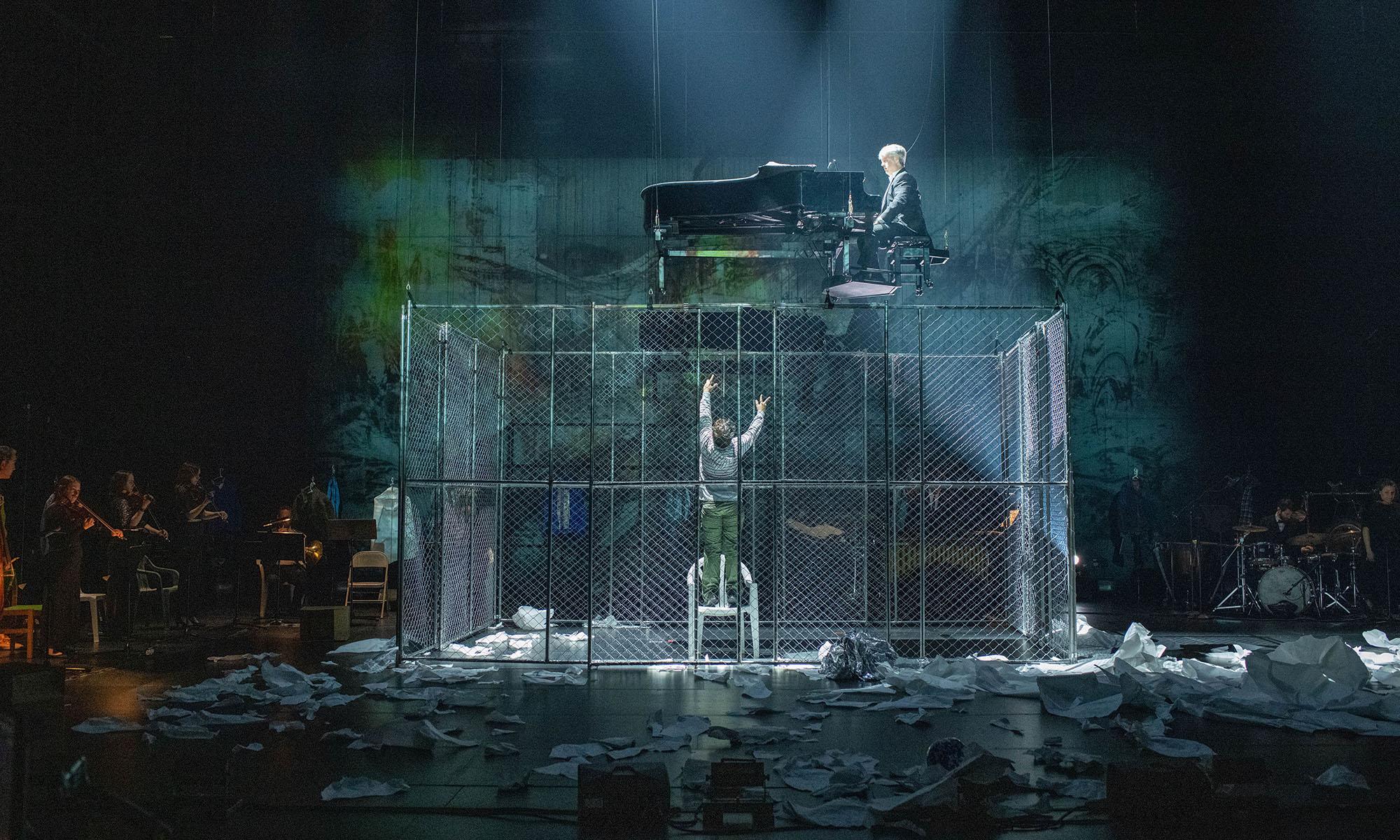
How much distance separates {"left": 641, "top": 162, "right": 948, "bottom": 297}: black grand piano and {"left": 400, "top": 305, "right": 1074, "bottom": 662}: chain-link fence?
1.85 ft

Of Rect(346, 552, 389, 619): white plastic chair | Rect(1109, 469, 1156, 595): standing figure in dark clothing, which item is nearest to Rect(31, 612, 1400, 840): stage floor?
Rect(346, 552, 389, 619): white plastic chair

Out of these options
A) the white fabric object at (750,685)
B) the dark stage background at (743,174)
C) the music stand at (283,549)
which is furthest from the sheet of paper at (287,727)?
the dark stage background at (743,174)

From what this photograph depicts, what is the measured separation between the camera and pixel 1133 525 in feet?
44.6

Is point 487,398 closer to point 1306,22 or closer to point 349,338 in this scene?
point 349,338

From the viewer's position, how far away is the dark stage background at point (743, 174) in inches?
550

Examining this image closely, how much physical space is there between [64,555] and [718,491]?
17.1 feet

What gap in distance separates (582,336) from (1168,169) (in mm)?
8673

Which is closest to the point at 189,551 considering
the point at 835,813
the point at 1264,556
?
the point at 835,813

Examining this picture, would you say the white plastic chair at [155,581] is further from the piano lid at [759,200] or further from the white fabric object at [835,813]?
the white fabric object at [835,813]

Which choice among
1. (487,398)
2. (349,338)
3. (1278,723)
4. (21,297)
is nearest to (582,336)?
(349,338)

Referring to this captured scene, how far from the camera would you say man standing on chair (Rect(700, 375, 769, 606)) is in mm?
8148

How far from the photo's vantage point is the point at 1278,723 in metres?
5.46

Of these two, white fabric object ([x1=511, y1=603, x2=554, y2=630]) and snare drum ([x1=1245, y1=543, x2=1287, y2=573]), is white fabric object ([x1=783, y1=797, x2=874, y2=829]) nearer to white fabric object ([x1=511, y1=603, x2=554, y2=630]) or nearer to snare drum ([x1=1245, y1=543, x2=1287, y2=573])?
white fabric object ([x1=511, y1=603, x2=554, y2=630])

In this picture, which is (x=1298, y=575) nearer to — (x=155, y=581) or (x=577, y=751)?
(x=577, y=751)
